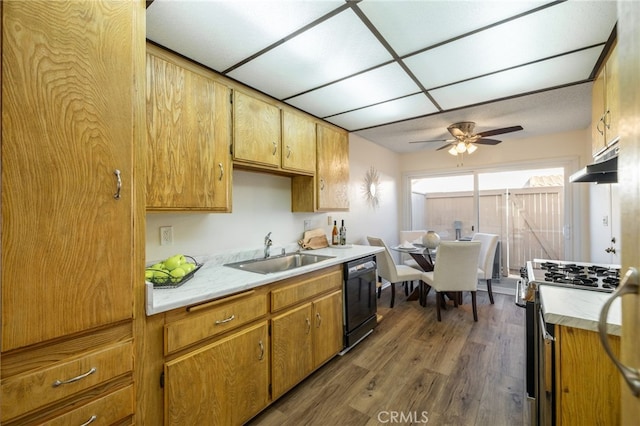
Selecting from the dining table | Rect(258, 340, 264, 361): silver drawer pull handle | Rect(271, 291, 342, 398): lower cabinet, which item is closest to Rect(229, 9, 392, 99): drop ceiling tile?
Rect(271, 291, 342, 398): lower cabinet

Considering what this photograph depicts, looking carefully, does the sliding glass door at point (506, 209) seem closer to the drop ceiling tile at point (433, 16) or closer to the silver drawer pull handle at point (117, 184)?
the drop ceiling tile at point (433, 16)

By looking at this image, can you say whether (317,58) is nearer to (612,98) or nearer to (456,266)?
(612,98)

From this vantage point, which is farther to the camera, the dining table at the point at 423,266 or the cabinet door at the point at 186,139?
the dining table at the point at 423,266

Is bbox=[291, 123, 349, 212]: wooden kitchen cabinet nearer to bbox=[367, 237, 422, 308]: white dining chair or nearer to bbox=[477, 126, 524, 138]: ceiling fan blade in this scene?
bbox=[367, 237, 422, 308]: white dining chair

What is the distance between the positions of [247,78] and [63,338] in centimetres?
183

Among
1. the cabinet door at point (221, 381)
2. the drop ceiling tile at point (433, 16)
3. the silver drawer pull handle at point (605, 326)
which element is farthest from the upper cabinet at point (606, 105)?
the cabinet door at point (221, 381)

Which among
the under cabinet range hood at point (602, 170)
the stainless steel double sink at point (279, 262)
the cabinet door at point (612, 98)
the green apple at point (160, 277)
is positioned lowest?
the stainless steel double sink at point (279, 262)

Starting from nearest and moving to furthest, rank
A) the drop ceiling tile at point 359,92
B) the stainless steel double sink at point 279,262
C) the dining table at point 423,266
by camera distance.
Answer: the drop ceiling tile at point 359,92, the stainless steel double sink at point 279,262, the dining table at point 423,266

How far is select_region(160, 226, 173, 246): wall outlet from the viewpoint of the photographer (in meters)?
1.81

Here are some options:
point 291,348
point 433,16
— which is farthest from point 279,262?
point 433,16

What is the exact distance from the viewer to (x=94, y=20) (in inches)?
38.9

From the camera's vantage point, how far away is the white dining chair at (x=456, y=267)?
296 cm

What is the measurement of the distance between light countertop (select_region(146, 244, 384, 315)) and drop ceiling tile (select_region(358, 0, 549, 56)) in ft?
5.17

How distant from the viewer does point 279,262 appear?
251 cm
